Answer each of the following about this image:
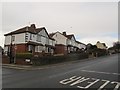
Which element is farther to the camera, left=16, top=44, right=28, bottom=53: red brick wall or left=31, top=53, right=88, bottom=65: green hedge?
left=16, top=44, right=28, bottom=53: red brick wall

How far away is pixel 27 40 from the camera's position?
45.7m

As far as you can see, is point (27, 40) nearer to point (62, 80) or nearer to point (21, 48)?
point (21, 48)

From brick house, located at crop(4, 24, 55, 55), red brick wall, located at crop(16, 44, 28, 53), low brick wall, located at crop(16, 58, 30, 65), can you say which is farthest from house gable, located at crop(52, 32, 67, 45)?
low brick wall, located at crop(16, 58, 30, 65)

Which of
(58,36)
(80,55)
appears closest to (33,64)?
(80,55)

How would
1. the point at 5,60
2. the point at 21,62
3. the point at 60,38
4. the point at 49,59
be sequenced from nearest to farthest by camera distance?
the point at 21,62 < the point at 49,59 < the point at 5,60 < the point at 60,38

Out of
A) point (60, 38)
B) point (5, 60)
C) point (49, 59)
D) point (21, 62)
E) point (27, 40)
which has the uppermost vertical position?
point (60, 38)

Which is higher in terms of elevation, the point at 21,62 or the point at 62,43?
the point at 62,43

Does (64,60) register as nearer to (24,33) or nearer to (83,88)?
(24,33)

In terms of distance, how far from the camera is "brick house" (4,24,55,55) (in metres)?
45.5

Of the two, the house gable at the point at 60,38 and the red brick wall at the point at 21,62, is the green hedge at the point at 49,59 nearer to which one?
the red brick wall at the point at 21,62

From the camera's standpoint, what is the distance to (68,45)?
7450 cm

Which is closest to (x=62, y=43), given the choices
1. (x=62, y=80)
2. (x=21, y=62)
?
(x=21, y=62)

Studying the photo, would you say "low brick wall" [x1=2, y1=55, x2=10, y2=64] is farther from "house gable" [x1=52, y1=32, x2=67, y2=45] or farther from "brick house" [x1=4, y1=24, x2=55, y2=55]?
"house gable" [x1=52, y1=32, x2=67, y2=45]

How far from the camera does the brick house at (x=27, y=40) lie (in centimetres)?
4553
